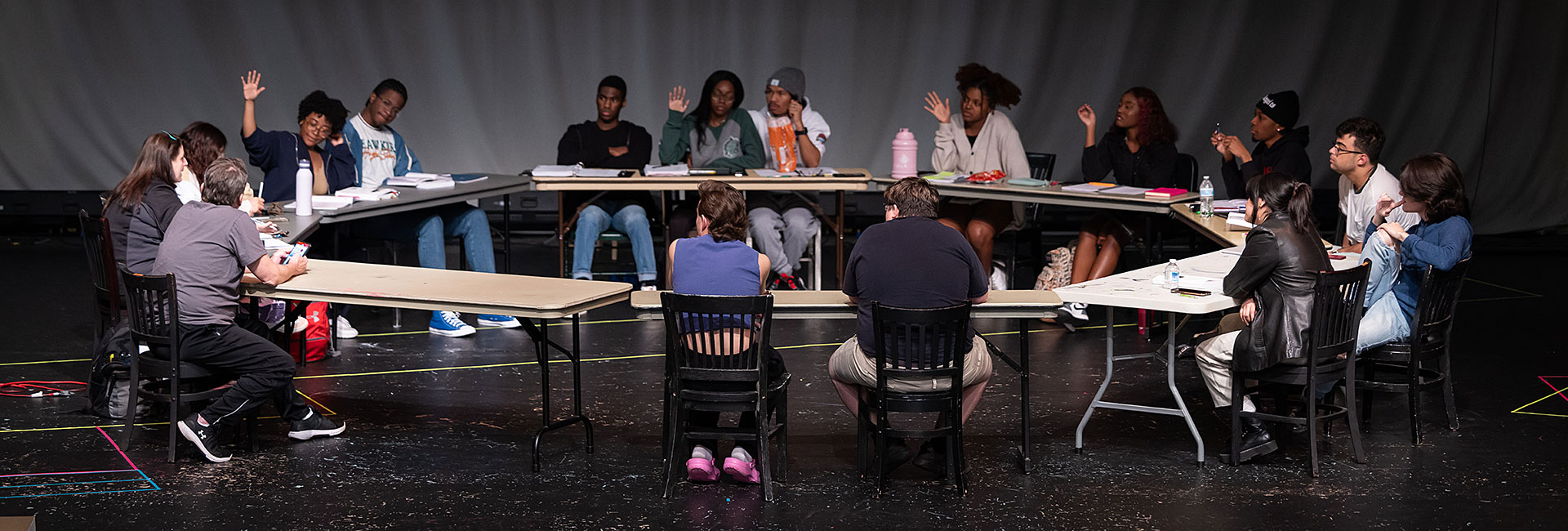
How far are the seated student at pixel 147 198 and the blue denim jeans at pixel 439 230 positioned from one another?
72.5 inches

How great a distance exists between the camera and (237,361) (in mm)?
4320

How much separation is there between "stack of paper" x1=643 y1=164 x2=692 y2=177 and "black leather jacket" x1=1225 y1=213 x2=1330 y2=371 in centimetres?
357

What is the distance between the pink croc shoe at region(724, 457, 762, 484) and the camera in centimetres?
407

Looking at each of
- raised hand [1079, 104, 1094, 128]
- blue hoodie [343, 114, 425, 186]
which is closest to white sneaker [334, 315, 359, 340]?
blue hoodie [343, 114, 425, 186]

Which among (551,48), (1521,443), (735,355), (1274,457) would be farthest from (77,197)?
(1521,443)

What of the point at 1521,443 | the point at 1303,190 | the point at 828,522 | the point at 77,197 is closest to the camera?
the point at 828,522

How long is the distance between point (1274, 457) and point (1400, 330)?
682 millimetres

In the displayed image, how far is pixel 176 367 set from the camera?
4.28 meters

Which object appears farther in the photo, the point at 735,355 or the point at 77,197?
the point at 77,197

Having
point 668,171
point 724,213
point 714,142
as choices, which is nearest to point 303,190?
point 668,171

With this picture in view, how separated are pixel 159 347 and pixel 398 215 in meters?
2.52

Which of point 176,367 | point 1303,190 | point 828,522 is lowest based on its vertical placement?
point 828,522

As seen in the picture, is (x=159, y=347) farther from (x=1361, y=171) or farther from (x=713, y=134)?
(x=1361, y=171)

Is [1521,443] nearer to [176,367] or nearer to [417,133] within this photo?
[176,367]
